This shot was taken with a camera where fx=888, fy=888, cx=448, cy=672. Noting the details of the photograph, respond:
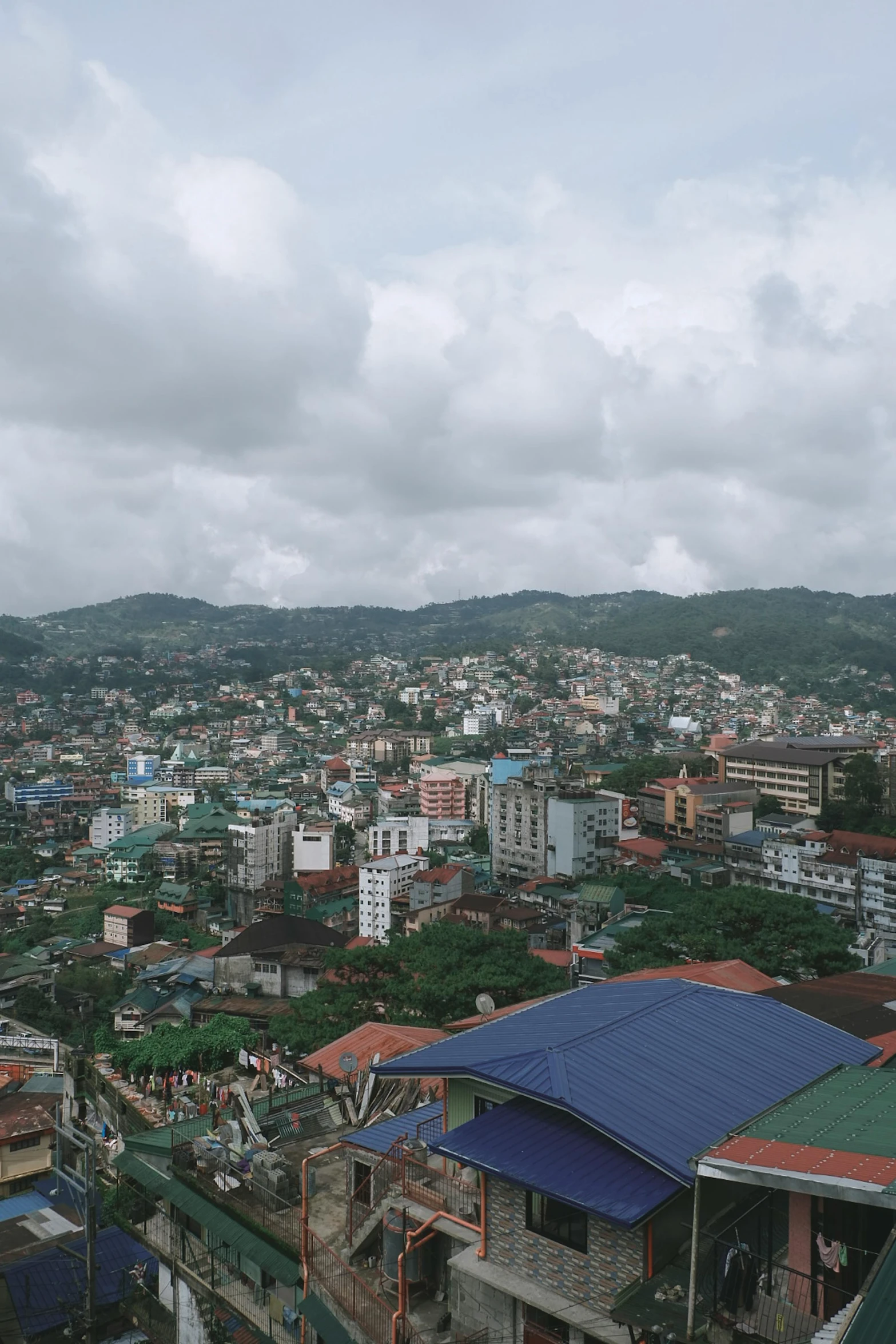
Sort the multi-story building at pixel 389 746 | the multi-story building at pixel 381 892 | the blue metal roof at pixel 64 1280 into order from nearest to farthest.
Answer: the blue metal roof at pixel 64 1280, the multi-story building at pixel 381 892, the multi-story building at pixel 389 746

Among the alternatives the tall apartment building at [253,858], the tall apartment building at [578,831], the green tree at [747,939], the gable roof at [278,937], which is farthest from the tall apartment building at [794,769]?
the green tree at [747,939]

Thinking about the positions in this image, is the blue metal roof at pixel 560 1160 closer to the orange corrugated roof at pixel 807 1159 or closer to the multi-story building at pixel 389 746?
the orange corrugated roof at pixel 807 1159

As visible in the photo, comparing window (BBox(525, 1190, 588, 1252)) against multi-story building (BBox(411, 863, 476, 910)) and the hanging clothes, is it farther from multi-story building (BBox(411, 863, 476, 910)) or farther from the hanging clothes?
multi-story building (BBox(411, 863, 476, 910))

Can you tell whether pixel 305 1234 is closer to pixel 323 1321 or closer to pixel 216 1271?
pixel 323 1321

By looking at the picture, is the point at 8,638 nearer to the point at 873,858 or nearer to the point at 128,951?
the point at 128,951

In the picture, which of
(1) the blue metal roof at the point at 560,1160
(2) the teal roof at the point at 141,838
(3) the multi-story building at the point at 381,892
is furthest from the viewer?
(2) the teal roof at the point at 141,838

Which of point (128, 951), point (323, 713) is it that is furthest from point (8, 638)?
point (128, 951)

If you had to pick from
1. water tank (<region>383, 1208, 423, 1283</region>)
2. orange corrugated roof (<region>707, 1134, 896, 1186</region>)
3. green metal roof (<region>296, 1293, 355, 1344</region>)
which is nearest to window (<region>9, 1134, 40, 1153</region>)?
green metal roof (<region>296, 1293, 355, 1344</region>)
